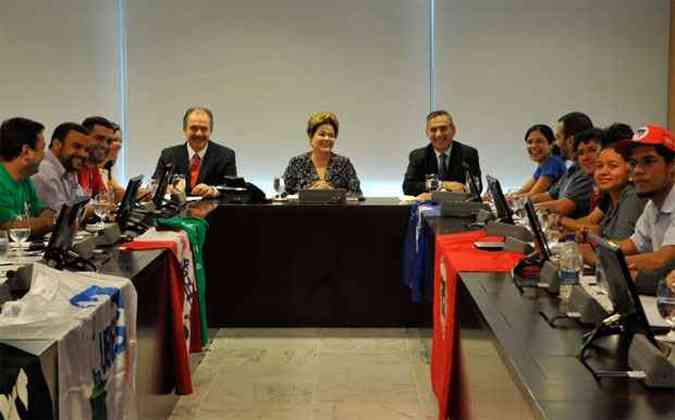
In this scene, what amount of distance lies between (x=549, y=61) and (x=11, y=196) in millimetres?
5455

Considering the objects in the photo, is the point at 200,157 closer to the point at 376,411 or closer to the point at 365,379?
Result: the point at 365,379

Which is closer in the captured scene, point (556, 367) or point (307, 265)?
point (556, 367)

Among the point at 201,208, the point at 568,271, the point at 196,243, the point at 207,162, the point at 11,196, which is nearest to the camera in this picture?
the point at 568,271

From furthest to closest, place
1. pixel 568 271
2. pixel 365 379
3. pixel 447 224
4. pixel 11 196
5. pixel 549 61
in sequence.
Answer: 1. pixel 549 61
2. pixel 447 224
3. pixel 365 379
4. pixel 11 196
5. pixel 568 271

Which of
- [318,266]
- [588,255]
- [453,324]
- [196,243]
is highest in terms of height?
[588,255]

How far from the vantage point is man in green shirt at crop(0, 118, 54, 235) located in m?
4.21

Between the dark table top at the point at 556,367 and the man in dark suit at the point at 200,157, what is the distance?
151 inches

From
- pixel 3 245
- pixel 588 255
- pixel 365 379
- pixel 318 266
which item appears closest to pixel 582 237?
pixel 588 255

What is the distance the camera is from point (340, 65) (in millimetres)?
8312

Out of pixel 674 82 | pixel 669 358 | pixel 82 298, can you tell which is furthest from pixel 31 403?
pixel 674 82

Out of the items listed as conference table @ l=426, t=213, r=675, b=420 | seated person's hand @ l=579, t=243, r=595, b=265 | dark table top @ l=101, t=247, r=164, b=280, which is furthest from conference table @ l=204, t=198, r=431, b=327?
conference table @ l=426, t=213, r=675, b=420

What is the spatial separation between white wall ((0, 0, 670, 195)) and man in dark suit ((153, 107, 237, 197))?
6.65 feet

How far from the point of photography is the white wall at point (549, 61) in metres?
8.27

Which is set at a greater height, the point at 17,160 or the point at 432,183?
the point at 17,160
